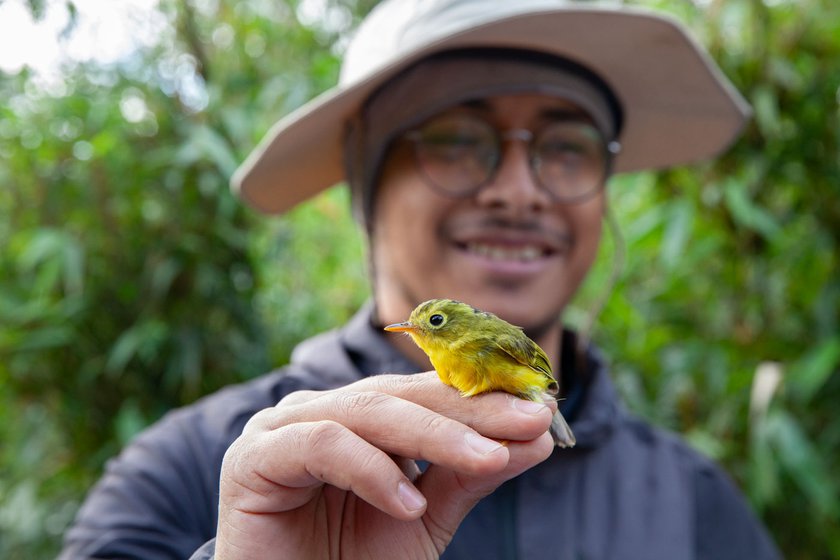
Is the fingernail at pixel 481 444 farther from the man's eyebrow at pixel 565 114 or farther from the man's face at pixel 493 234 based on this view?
the man's eyebrow at pixel 565 114

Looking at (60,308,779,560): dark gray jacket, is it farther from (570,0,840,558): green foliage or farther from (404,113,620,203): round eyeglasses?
(570,0,840,558): green foliage

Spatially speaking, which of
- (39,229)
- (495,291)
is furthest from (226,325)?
(495,291)

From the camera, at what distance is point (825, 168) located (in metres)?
2.46

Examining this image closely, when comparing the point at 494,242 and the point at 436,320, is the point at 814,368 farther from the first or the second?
the point at 436,320

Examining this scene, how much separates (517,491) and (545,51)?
3.36 ft

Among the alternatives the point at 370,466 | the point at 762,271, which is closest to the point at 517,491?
the point at 370,466

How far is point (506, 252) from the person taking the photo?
169 centimetres

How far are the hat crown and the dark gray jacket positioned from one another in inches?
25.0

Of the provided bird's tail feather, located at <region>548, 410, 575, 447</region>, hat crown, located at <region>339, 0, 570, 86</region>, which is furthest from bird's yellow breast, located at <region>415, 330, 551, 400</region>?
hat crown, located at <region>339, 0, 570, 86</region>

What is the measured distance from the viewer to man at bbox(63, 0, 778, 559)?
1.50m

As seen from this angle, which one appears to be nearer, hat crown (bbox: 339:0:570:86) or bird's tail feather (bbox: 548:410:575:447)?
bird's tail feather (bbox: 548:410:575:447)

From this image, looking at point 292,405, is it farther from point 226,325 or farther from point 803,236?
point 803,236

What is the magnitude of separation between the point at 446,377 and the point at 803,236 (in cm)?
209

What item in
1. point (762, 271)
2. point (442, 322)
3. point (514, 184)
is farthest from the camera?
point (762, 271)
